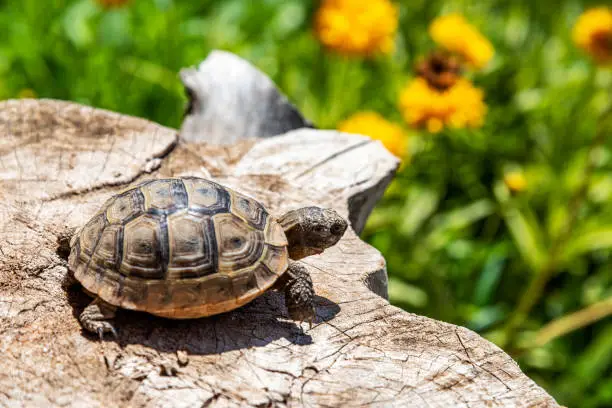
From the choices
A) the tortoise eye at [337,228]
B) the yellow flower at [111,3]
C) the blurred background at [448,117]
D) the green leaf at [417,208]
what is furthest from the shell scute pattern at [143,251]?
the yellow flower at [111,3]

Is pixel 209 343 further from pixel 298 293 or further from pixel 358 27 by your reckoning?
pixel 358 27

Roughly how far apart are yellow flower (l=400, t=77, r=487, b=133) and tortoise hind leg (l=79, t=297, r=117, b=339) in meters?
2.66

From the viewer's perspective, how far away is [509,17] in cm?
707

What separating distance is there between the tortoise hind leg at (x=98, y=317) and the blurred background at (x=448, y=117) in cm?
238

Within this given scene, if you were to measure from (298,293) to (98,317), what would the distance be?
26.4 inches

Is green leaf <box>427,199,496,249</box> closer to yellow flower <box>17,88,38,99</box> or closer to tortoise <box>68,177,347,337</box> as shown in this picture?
tortoise <box>68,177,347,337</box>

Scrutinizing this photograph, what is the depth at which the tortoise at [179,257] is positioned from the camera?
244 cm

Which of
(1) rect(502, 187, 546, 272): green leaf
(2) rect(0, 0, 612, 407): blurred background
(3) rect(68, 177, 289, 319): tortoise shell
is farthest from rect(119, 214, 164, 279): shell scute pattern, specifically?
(1) rect(502, 187, 546, 272): green leaf

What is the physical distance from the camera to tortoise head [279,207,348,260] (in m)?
2.71

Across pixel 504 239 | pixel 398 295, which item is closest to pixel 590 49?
pixel 504 239


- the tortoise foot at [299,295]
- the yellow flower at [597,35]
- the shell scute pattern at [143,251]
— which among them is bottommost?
the shell scute pattern at [143,251]

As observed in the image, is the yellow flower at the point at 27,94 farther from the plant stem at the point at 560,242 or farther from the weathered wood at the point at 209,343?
the plant stem at the point at 560,242

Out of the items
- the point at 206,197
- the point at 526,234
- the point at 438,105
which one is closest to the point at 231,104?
the point at 438,105

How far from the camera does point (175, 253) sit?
96.7 inches
